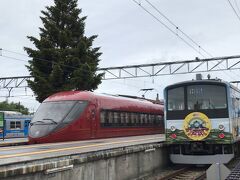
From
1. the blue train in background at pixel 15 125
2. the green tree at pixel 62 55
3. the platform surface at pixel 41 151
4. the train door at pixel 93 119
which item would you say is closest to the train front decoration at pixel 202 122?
the platform surface at pixel 41 151

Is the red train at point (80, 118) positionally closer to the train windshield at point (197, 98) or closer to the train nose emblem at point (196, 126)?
the train windshield at point (197, 98)

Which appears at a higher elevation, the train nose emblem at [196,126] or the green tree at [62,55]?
the green tree at [62,55]

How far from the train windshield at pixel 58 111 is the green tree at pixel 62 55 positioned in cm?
1359

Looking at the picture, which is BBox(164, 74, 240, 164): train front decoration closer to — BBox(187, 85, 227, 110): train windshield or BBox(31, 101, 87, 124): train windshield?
BBox(187, 85, 227, 110): train windshield

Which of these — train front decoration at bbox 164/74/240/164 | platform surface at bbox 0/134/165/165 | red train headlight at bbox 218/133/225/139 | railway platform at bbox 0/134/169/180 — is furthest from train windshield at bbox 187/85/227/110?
platform surface at bbox 0/134/165/165

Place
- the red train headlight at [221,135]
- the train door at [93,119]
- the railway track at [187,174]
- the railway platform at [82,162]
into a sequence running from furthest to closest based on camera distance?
the train door at [93,119]
the red train headlight at [221,135]
the railway track at [187,174]
the railway platform at [82,162]

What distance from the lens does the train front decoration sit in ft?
51.0

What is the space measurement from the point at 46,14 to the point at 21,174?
29.3m

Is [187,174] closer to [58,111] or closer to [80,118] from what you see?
[80,118]

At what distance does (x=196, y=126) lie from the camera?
15.9 meters

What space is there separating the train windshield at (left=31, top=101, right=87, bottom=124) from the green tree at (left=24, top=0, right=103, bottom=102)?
44.6ft

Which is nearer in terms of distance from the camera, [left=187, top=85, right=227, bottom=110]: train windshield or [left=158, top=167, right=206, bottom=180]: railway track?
[left=158, top=167, right=206, bottom=180]: railway track

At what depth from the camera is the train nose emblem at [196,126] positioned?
51.3 feet

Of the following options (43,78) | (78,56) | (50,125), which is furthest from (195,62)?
(50,125)
